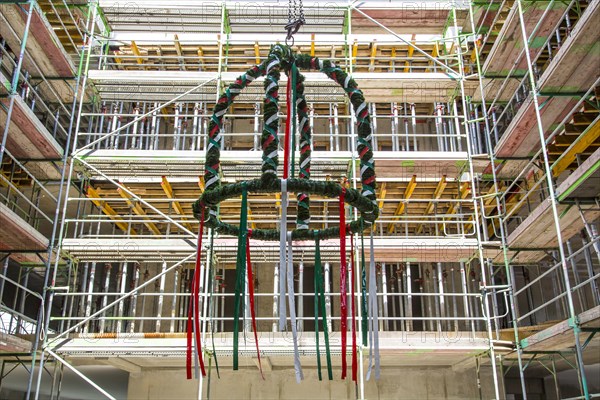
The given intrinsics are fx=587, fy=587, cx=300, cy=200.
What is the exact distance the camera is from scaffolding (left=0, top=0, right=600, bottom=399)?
435 inches

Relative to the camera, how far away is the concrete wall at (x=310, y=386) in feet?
45.0

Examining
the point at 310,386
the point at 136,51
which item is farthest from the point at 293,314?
the point at 136,51

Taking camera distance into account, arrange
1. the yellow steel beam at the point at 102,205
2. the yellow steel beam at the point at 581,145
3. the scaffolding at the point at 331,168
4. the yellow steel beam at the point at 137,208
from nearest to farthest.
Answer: the yellow steel beam at the point at 581,145 → the scaffolding at the point at 331,168 → the yellow steel beam at the point at 137,208 → the yellow steel beam at the point at 102,205

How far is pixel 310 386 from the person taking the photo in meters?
13.8

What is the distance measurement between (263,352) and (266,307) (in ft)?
14.1

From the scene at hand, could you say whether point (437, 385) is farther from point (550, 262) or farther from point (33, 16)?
point (33, 16)

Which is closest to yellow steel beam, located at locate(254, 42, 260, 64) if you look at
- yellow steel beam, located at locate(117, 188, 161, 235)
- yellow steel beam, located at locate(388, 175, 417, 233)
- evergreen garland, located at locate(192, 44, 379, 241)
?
Result: yellow steel beam, located at locate(117, 188, 161, 235)

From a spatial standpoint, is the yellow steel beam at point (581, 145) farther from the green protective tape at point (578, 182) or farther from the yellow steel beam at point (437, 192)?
the yellow steel beam at point (437, 192)

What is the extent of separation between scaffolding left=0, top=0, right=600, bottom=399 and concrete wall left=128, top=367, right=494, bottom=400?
0.69m

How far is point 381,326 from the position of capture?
13672 millimetres

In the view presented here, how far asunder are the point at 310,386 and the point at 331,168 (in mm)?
5144

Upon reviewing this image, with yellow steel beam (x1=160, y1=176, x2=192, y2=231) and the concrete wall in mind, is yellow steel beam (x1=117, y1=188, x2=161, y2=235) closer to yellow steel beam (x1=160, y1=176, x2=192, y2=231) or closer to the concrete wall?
yellow steel beam (x1=160, y1=176, x2=192, y2=231)

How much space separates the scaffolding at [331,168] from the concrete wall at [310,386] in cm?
69

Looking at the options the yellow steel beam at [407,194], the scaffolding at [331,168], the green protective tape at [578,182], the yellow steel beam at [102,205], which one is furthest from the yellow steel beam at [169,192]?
the green protective tape at [578,182]
